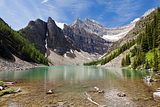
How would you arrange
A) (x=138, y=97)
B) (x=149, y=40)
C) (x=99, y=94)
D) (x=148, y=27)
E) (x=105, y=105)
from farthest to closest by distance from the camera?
(x=148, y=27), (x=149, y=40), (x=99, y=94), (x=138, y=97), (x=105, y=105)

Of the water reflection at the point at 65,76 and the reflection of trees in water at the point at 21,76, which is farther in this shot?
the water reflection at the point at 65,76

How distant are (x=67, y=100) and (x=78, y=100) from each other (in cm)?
159

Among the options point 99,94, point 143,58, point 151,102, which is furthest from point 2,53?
point 151,102

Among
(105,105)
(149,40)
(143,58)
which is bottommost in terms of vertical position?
(105,105)

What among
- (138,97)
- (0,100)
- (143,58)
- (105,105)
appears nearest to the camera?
(105,105)

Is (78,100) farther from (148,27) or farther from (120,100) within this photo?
(148,27)

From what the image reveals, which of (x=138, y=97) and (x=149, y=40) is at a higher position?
(x=149, y=40)

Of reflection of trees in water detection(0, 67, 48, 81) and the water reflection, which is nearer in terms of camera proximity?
reflection of trees in water detection(0, 67, 48, 81)

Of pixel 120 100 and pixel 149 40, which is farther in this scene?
pixel 149 40

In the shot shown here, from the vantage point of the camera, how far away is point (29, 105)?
3397 cm

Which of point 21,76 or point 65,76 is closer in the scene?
point 21,76

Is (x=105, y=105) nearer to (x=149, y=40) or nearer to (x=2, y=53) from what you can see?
(x=149, y=40)

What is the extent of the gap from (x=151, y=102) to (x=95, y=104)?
777cm

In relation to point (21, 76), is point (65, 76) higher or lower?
lower
